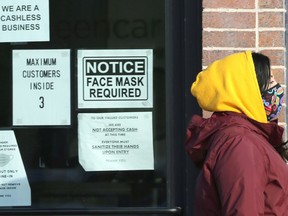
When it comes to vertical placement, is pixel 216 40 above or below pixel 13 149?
above

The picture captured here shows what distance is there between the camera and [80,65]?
4.35 meters

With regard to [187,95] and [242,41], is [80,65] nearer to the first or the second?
[187,95]

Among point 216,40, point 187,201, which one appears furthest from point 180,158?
point 216,40

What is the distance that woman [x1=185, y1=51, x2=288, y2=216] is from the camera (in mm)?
2688

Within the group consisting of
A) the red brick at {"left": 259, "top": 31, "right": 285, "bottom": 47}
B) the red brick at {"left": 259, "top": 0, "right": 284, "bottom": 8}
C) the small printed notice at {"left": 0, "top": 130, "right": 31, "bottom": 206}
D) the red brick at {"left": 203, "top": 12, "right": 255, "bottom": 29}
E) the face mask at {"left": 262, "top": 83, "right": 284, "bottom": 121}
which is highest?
the red brick at {"left": 259, "top": 0, "right": 284, "bottom": 8}

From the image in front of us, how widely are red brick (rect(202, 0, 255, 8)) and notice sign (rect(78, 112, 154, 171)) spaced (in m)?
0.72

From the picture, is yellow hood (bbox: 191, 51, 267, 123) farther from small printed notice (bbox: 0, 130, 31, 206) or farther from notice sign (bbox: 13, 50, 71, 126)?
small printed notice (bbox: 0, 130, 31, 206)

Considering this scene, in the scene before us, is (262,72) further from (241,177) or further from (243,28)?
(243,28)

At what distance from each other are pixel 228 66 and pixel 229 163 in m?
0.42

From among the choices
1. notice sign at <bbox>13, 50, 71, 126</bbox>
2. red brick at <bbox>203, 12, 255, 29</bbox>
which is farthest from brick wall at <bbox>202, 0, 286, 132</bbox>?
notice sign at <bbox>13, 50, 71, 126</bbox>

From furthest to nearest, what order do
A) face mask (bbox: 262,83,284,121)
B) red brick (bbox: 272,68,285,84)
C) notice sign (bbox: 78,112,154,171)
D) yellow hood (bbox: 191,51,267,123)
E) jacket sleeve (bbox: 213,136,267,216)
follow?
1. notice sign (bbox: 78,112,154,171)
2. red brick (bbox: 272,68,285,84)
3. face mask (bbox: 262,83,284,121)
4. yellow hood (bbox: 191,51,267,123)
5. jacket sleeve (bbox: 213,136,267,216)

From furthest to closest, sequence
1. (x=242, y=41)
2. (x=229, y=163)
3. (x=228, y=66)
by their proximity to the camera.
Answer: (x=242, y=41), (x=228, y=66), (x=229, y=163)

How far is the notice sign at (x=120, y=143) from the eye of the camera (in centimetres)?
433

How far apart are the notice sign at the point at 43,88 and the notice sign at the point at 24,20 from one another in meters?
0.12
